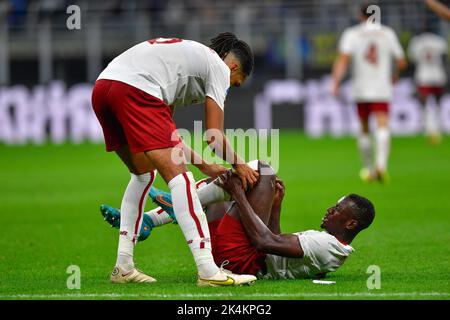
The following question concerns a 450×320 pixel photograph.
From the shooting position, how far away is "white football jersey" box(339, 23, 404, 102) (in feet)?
58.5

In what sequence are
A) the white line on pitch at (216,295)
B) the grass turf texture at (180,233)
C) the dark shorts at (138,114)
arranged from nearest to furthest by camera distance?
the white line on pitch at (216,295) → the dark shorts at (138,114) → the grass turf texture at (180,233)

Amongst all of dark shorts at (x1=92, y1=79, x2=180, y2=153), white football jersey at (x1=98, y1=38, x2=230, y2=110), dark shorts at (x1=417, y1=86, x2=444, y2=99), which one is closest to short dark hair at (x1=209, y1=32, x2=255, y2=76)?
white football jersey at (x1=98, y1=38, x2=230, y2=110)

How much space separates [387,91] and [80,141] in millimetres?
11501

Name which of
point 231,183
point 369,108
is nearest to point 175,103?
point 231,183

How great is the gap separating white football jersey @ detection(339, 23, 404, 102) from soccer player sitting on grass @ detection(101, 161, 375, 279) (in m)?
10.1

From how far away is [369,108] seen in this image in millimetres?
17922

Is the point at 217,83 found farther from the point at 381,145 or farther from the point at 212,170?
the point at 381,145

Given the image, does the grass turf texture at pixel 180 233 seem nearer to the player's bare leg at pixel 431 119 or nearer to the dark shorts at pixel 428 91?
the player's bare leg at pixel 431 119

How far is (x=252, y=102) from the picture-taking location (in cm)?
2728

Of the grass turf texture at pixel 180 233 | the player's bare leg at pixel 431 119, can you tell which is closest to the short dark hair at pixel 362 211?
the grass turf texture at pixel 180 233

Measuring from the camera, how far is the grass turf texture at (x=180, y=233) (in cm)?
739

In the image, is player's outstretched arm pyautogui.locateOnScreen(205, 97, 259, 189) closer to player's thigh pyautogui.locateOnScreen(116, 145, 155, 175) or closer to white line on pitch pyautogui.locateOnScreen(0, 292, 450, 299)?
player's thigh pyautogui.locateOnScreen(116, 145, 155, 175)

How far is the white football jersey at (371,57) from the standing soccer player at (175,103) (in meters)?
10.4
